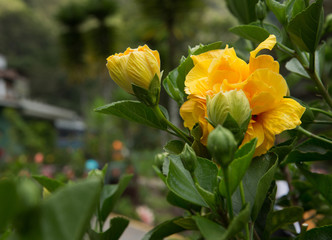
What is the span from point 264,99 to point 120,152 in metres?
4.73

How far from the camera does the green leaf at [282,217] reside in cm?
27

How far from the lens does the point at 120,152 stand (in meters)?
4.89

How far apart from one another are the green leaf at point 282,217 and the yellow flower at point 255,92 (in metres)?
0.06

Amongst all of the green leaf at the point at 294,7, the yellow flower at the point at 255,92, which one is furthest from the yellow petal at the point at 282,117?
the green leaf at the point at 294,7

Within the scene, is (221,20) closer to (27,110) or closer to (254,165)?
(27,110)

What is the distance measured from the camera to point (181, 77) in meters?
0.31

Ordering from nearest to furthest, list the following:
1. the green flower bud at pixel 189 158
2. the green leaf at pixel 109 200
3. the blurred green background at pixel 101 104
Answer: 1. the green flower bud at pixel 189 158
2. the green leaf at pixel 109 200
3. the blurred green background at pixel 101 104

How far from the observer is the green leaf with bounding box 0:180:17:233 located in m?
0.13

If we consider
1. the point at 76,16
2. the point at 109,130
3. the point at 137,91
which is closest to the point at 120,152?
the point at 109,130

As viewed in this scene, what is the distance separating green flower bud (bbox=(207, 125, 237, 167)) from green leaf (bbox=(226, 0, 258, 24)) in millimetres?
268

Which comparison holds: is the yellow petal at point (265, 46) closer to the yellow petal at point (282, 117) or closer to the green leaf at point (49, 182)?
the yellow petal at point (282, 117)

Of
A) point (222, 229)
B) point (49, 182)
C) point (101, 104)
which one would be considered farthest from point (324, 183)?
point (101, 104)

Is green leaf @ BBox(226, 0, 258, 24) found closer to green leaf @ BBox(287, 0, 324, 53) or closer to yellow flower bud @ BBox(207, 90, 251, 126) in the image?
green leaf @ BBox(287, 0, 324, 53)

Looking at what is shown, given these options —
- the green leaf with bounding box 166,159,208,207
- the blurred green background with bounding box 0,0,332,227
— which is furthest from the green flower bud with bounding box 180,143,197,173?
the blurred green background with bounding box 0,0,332,227
